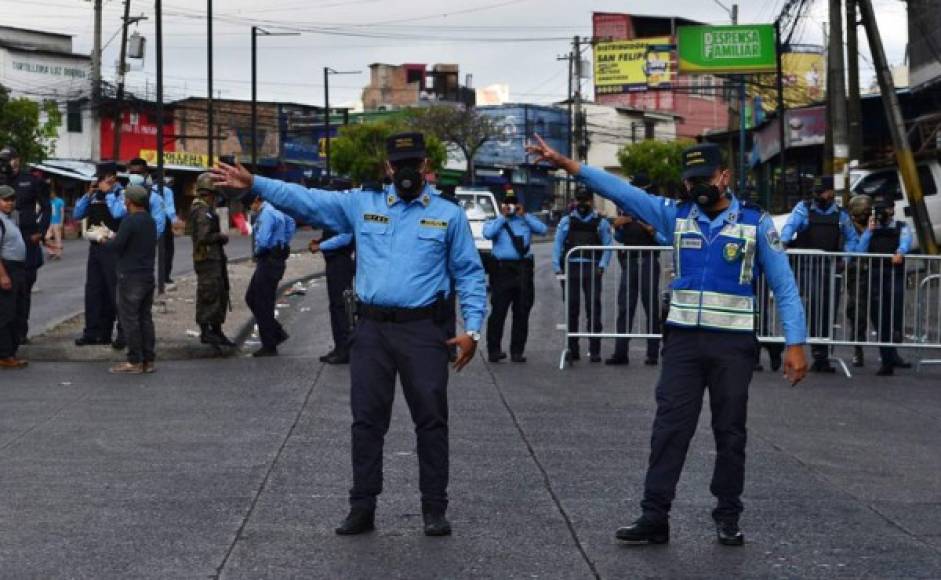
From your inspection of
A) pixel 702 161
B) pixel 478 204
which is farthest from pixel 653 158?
pixel 702 161

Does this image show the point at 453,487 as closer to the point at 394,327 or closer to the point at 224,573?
the point at 394,327

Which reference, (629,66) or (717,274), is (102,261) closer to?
(717,274)

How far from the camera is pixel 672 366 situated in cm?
779

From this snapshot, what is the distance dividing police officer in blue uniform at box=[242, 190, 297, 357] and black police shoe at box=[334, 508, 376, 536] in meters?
9.24

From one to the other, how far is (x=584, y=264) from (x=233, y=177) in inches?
383

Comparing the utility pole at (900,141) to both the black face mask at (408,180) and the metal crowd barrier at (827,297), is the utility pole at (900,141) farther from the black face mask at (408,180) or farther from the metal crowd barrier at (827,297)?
the black face mask at (408,180)

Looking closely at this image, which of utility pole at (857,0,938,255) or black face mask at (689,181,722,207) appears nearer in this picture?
black face mask at (689,181,722,207)

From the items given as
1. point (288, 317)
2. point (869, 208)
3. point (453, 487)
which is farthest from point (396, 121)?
point (453, 487)

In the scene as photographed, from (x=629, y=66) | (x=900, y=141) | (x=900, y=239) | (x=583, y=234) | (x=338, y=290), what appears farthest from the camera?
(x=629, y=66)

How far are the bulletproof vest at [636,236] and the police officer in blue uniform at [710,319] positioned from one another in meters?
9.67

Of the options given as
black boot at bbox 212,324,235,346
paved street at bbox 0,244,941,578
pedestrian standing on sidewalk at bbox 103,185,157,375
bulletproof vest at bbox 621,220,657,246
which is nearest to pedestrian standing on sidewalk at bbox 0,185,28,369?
paved street at bbox 0,244,941,578

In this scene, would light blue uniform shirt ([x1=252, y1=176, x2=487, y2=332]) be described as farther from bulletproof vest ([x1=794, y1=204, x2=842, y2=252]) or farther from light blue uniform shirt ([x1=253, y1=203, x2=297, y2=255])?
bulletproof vest ([x1=794, y1=204, x2=842, y2=252])

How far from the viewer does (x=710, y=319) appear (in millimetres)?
7746

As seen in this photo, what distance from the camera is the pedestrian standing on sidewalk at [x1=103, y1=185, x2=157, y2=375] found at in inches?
603
